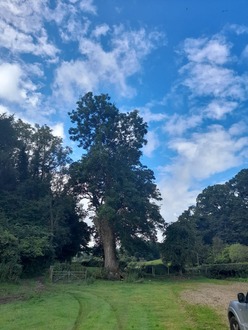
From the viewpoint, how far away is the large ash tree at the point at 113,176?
29750mm

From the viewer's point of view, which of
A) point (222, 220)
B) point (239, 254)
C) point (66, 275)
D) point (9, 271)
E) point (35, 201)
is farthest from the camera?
point (222, 220)

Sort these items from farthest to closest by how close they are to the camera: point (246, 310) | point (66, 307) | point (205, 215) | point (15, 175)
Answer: point (205, 215) < point (15, 175) < point (66, 307) < point (246, 310)

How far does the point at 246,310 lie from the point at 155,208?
25.4m

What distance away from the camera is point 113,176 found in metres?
31.5

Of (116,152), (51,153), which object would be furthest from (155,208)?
(51,153)

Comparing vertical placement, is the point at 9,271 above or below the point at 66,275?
above

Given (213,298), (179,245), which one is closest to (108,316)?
(213,298)

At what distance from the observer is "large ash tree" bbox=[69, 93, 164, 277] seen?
97.6ft

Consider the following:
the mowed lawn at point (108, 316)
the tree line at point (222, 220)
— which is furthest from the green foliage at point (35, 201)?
the mowed lawn at point (108, 316)

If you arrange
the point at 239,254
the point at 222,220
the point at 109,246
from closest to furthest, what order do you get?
1. the point at 109,246
2. the point at 239,254
3. the point at 222,220

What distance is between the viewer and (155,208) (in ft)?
101

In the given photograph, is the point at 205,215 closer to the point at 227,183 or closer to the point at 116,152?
the point at 227,183

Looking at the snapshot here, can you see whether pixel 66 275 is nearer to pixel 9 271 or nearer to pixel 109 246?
pixel 9 271

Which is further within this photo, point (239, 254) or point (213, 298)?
point (239, 254)
